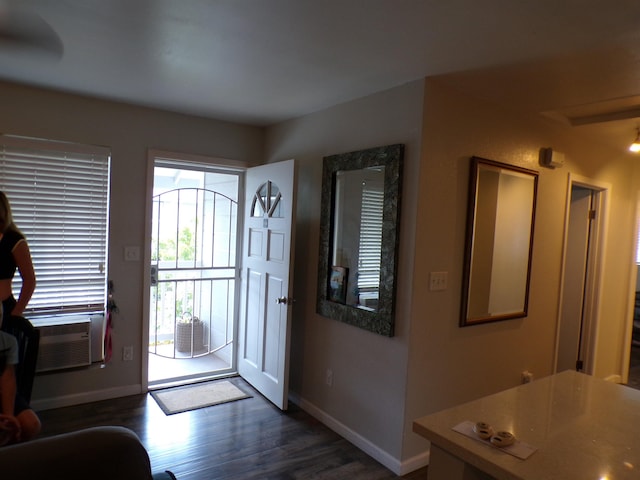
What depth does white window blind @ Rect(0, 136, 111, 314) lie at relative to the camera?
293 centimetres

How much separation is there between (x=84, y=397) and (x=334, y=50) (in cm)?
307

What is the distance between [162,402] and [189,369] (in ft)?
2.14

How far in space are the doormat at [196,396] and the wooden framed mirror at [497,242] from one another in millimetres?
2015

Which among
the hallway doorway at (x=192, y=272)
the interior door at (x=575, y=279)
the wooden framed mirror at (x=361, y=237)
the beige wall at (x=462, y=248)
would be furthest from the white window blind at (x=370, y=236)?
the interior door at (x=575, y=279)

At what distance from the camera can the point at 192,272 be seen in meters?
3.93

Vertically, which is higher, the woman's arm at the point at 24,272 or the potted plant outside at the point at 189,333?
the woman's arm at the point at 24,272

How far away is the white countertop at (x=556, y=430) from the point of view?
1.04 meters

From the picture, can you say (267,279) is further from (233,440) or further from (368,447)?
(368,447)

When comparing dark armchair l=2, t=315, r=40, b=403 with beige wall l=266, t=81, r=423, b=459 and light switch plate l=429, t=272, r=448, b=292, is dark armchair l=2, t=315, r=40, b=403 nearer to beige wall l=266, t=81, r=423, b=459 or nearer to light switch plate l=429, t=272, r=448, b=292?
beige wall l=266, t=81, r=423, b=459

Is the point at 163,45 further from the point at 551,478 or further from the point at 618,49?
the point at 551,478

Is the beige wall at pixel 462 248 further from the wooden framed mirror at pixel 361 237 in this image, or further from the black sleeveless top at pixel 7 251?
the black sleeveless top at pixel 7 251

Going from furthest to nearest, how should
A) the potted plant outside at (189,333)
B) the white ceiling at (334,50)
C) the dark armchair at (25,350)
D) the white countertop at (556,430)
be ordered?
the potted plant outside at (189,333)
the dark armchair at (25,350)
the white ceiling at (334,50)
the white countertop at (556,430)

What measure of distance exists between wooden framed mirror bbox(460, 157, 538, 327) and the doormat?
2.01 m

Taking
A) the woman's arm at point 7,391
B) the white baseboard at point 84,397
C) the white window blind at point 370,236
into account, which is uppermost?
the white window blind at point 370,236
